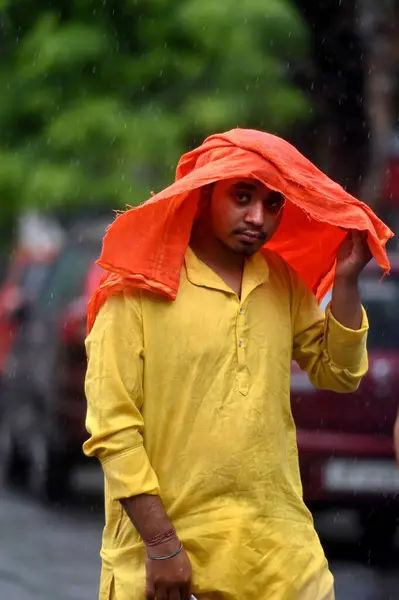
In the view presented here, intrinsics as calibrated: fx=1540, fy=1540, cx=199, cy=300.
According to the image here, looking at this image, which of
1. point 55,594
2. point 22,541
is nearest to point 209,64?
point 22,541

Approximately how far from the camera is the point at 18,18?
11.4m

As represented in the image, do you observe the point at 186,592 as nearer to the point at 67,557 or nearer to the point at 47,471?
the point at 67,557

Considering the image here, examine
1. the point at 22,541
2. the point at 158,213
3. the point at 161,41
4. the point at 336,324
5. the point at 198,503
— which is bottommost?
the point at 22,541

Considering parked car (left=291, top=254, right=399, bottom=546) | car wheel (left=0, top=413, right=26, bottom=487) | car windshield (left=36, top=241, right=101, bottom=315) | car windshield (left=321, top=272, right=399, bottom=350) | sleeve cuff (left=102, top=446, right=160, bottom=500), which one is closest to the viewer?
sleeve cuff (left=102, top=446, right=160, bottom=500)

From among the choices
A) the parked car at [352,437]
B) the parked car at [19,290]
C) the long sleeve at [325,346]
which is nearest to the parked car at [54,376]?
the parked car at [19,290]

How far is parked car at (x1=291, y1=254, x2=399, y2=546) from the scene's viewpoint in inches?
321


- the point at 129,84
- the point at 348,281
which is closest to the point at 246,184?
the point at 348,281

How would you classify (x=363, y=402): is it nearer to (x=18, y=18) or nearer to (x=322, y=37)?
(x=18, y=18)

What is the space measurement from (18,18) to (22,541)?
13.4ft

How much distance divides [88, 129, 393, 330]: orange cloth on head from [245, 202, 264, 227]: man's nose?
0.06 m

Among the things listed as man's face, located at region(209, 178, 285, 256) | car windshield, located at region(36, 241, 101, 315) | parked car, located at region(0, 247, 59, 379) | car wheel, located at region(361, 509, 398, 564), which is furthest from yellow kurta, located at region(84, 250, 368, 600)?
parked car, located at region(0, 247, 59, 379)

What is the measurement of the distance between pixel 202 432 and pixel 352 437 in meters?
4.84

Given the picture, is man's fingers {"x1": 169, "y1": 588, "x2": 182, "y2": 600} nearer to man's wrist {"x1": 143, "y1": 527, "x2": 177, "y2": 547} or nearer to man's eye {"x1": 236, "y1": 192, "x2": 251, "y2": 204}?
man's wrist {"x1": 143, "y1": 527, "x2": 177, "y2": 547}

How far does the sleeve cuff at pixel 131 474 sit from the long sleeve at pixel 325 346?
1.79 ft
